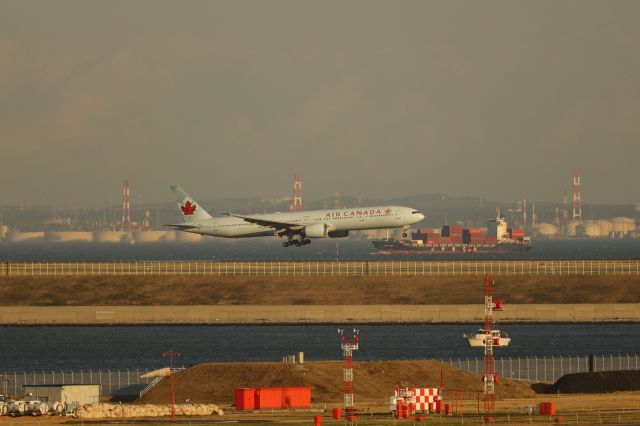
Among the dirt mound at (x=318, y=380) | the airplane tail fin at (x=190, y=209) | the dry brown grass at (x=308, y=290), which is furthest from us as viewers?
the airplane tail fin at (x=190, y=209)

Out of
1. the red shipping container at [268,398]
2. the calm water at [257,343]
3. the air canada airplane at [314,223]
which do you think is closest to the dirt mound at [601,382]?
the red shipping container at [268,398]

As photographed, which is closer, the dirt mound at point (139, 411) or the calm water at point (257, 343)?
the dirt mound at point (139, 411)

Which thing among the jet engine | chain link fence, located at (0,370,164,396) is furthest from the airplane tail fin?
chain link fence, located at (0,370,164,396)

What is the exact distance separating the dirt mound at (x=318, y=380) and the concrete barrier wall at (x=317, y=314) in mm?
43901

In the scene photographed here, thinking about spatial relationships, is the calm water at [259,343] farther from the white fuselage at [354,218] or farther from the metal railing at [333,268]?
the white fuselage at [354,218]

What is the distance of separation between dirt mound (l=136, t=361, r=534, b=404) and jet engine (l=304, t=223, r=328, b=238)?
59.4 metres

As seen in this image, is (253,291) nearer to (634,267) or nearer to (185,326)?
(185,326)

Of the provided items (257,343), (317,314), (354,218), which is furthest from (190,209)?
(257,343)

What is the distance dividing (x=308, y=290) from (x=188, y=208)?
1180 inches

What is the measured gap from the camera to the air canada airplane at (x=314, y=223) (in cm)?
13025

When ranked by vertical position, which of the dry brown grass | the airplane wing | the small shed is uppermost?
the airplane wing

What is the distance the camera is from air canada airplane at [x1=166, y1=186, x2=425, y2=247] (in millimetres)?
130250

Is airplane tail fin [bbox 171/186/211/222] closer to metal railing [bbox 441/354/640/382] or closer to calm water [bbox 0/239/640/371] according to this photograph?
calm water [bbox 0/239/640/371]

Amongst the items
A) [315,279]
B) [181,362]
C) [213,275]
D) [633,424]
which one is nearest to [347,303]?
[315,279]
